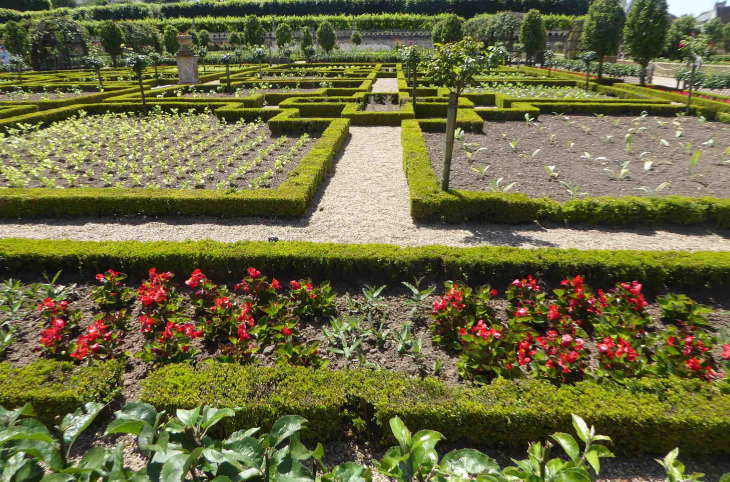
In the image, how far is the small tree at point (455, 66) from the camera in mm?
7427

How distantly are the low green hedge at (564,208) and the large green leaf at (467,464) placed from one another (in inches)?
258

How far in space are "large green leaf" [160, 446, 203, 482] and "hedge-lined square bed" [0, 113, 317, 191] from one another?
7701mm

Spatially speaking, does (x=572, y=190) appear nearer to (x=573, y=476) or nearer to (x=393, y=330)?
(x=393, y=330)

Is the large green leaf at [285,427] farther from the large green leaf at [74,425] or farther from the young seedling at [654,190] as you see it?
the young seedling at [654,190]

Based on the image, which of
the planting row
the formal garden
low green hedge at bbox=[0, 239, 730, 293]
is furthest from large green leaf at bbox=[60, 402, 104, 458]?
low green hedge at bbox=[0, 239, 730, 293]

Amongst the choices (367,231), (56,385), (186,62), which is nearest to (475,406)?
(56,385)

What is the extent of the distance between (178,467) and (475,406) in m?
2.66

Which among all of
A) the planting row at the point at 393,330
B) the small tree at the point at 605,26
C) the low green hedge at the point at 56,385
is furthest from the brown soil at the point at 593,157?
the small tree at the point at 605,26

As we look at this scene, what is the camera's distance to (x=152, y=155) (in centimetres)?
1123

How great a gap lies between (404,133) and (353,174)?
3077 mm

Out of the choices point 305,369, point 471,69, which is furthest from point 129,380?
point 471,69

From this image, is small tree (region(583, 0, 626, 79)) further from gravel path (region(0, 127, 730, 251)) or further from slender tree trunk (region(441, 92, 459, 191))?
slender tree trunk (region(441, 92, 459, 191))

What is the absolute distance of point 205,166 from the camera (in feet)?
33.8

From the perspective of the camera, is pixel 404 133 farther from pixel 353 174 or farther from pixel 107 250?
pixel 107 250
